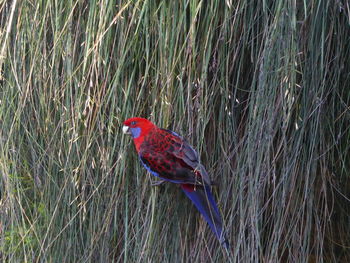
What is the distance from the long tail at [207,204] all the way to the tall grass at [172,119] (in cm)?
6

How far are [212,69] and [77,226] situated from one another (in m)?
0.60

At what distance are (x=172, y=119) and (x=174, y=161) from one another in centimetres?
13

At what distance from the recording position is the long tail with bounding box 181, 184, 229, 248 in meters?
1.51

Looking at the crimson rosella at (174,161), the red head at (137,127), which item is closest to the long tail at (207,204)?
the crimson rosella at (174,161)

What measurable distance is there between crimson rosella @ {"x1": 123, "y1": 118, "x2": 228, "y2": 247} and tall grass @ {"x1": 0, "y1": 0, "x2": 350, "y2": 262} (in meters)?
0.05

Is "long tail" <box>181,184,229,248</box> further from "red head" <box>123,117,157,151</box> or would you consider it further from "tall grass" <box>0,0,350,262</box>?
"red head" <box>123,117,157,151</box>

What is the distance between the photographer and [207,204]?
4.98 ft

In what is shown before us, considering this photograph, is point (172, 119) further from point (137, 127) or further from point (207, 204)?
point (207, 204)

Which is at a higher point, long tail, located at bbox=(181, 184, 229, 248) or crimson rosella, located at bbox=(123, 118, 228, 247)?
crimson rosella, located at bbox=(123, 118, 228, 247)

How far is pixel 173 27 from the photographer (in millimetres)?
1517

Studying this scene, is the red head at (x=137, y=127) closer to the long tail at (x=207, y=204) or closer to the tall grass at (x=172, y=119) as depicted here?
the tall grass at (x=172, y=119)

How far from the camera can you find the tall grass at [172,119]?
1.51 meters

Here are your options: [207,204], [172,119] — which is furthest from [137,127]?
[207,204]

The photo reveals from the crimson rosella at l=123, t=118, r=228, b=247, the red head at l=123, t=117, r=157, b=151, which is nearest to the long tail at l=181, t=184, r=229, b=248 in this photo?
the crimson rosella at l=123, t=118, r=228, b=247
